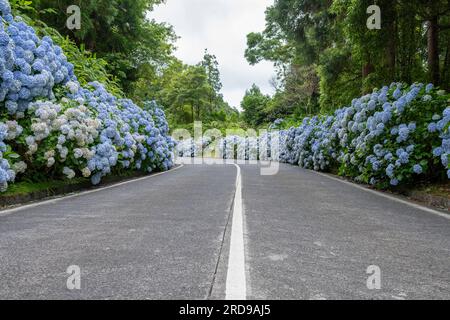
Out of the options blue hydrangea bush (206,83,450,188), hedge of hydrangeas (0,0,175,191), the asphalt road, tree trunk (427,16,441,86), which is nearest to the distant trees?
tree trunk (427,16,441,86)

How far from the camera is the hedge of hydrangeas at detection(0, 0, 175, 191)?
Answer: 802 cm

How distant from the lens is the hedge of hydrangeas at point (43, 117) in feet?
26.3

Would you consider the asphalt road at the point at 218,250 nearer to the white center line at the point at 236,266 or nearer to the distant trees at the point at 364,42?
the white center line at the point at 236,266

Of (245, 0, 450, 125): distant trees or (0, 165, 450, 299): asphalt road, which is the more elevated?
(245, 0, 450, 125): distant trees

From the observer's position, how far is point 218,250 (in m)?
4.11

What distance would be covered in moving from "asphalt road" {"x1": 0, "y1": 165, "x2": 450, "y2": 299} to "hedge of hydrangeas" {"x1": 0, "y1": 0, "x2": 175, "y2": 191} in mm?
1742

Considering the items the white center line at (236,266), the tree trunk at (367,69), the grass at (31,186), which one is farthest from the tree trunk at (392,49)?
the grass at (31,186)

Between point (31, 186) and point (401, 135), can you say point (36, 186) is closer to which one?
point (31, 186)

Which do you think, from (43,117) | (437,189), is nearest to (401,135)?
(437,189)

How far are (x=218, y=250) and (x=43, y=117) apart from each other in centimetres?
594

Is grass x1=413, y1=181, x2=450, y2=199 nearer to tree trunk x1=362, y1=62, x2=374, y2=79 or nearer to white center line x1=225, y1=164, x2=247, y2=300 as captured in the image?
white center line x1=225, y1=164, x2=247, y2=300
